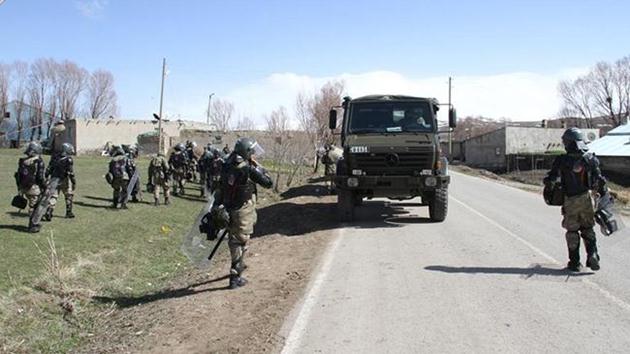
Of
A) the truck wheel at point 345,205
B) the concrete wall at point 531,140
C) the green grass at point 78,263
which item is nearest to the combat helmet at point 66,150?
the green grass at point 78,263

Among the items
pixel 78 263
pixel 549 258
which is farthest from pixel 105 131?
pixel 549 258

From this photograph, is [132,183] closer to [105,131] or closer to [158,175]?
[158,175]

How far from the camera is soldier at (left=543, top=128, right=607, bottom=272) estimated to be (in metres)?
7.70

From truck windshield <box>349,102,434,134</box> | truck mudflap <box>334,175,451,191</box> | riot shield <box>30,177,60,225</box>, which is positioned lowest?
riot shield <box>30,177,60,225</box>

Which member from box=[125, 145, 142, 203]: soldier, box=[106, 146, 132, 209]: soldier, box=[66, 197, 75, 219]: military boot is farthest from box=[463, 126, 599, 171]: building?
→ box=[66, 197, 75, 219]: military boot

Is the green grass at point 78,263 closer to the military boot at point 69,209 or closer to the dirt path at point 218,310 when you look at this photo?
the military boot at point 69,209

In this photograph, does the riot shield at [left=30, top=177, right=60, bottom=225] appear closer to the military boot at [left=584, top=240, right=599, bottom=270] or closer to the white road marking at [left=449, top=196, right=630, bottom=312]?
the white road marking at [left=449, top=196, right=630, bottom=312]

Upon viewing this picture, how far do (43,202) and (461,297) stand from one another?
8509 millimetres

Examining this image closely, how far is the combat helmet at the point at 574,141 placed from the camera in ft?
25.4

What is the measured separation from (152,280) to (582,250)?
7.00 meters

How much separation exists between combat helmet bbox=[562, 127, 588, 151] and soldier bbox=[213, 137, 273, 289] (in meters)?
3.95

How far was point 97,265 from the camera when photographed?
Answer: 9.91 metres

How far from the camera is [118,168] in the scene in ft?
52.5

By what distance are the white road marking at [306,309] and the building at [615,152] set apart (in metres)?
36.8
